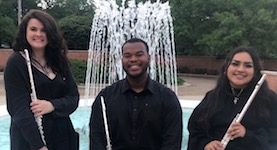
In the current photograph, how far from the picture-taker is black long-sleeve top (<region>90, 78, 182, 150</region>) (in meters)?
2.67

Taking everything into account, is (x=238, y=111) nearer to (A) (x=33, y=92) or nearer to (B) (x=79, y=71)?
(A) (x=33, y=92)

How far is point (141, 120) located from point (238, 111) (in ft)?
2.14

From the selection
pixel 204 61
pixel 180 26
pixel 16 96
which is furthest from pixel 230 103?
pixel 204 61

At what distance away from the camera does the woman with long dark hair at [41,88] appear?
264cm

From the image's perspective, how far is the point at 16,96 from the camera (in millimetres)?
2639

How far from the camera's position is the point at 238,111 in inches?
107

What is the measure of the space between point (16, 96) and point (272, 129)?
170cm

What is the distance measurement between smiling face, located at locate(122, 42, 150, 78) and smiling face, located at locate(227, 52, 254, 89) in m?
0.60

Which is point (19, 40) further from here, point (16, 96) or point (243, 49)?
point (243, 49)

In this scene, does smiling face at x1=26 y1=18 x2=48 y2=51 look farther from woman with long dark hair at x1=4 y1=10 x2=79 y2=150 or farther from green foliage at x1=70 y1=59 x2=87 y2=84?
green foliage at x1=70 y1=59 x2=87 y2=84

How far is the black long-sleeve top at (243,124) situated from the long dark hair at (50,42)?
40.7 inches

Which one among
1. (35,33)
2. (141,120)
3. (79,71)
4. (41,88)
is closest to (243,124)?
(141,120)

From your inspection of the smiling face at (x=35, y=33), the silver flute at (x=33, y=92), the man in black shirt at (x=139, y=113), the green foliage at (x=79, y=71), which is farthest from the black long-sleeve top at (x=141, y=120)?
the green foliage at (x=79, y=71)

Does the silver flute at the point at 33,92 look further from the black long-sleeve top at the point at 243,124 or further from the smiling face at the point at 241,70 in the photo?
the smiling face at the point at 241,70
